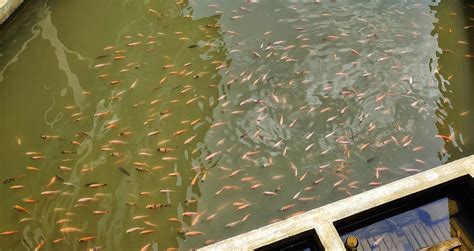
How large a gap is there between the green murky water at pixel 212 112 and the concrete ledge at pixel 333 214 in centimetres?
101

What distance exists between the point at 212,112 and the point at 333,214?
10.2 feet

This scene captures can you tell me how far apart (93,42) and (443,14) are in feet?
24.1

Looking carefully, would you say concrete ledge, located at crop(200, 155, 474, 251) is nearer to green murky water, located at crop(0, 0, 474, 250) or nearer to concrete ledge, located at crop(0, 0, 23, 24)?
green murky water, located at crop(0, 0, 474, 250)

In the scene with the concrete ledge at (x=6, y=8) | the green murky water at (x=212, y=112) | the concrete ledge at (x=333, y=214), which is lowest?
the concrete ledge at (x=333, y=214)

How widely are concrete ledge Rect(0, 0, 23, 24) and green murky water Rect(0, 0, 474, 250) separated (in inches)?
9.5

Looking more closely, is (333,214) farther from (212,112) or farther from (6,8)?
(6,8)

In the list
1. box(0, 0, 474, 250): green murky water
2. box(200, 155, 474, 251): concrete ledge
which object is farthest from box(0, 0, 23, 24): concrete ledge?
box(200, 155, 474, 251): concrete ledge

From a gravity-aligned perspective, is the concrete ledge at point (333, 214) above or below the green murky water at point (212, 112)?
below

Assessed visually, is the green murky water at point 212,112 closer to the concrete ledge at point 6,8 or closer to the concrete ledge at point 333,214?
the concrete ledge at point 6,8

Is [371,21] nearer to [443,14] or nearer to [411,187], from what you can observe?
[443,14]

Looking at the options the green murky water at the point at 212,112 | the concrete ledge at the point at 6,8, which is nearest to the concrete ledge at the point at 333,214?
the green murky water at the point at 212,112

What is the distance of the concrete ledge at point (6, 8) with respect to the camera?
8623mm

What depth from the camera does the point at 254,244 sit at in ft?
14.7

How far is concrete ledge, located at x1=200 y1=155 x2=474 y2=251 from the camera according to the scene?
4492 millimetres
